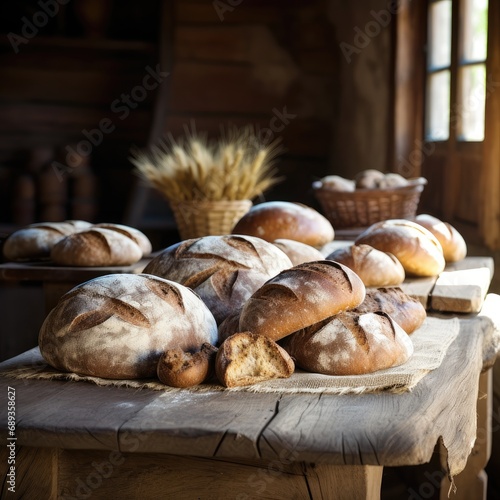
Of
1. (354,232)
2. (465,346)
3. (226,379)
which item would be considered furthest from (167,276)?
(354,232)

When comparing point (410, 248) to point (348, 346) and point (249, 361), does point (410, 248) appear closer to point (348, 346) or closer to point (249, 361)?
point (348, 346)

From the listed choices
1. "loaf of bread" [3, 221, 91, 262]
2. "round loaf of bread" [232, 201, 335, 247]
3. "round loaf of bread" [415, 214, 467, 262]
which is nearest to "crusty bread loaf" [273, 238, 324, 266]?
"round loaf of bread" [232, 201, 335, 247]

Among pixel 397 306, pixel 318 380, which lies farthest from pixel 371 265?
pixel 318 380

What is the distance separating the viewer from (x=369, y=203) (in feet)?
11.9

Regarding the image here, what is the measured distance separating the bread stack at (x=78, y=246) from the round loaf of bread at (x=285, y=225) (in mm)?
411

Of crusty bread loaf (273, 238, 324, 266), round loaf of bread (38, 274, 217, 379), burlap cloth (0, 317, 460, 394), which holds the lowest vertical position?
burlap cloth (0, 317, 460, 394)

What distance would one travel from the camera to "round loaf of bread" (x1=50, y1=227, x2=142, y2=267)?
9.23 feet

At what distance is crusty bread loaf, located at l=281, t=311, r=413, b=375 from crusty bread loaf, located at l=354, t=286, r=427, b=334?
0.11 m

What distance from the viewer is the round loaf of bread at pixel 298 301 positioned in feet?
4.99

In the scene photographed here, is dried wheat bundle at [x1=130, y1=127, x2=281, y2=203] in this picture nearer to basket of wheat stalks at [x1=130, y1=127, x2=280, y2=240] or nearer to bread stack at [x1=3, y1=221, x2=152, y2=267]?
basket of wheat stalks at [x1=130, y1=127, x2=280, y2=240]

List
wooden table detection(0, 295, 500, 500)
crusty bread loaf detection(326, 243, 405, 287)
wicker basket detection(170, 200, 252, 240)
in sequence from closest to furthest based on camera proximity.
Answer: wooden table detection(0, 295, 500, 500) < crusty bread loaf detection(326, 243, 405, 287) < wicker basket detection(170, 200, 252, 240)

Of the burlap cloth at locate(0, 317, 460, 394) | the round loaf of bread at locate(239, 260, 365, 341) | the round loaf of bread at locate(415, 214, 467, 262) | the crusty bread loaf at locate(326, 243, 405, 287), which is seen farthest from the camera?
the round loaf of bread at locate(415, 214, 467, 262)

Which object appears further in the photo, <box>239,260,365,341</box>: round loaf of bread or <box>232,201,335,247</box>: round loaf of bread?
<box>232,201,335,247</box>: round loaf of bread

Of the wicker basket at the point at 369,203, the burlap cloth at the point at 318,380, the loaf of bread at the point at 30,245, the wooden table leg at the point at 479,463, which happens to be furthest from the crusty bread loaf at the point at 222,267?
the wicker basket at the point at 369,203
